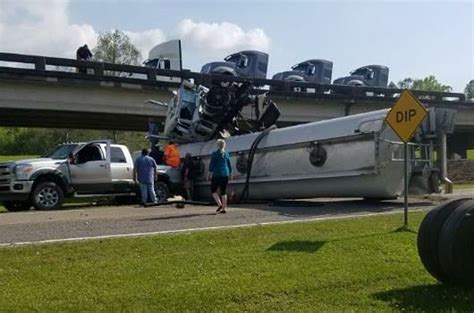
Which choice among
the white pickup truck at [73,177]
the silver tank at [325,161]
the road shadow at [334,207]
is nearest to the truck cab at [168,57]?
the white pickup truck at [73,177]

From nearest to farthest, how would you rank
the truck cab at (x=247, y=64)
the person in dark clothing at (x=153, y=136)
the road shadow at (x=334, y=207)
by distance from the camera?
the road shadow at (x=334, y=207)
the person in dark clothing at (x=153, y=136)
the truck cab at (x=247, y=64)

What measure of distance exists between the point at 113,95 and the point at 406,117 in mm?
23028

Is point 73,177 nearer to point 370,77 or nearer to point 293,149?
point 293,149

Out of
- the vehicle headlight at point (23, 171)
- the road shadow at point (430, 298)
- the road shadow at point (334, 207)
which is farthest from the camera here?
the vehicle headlight at point (23, 171)

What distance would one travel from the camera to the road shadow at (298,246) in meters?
8.75

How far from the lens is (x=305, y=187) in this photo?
696 inches

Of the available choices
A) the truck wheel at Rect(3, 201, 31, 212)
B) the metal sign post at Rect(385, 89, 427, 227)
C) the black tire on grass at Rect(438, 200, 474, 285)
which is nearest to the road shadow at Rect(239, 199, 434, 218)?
the metal sign post at Rect(385, 89, 427, 227)

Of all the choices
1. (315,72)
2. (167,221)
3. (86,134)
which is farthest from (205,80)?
(86,134)

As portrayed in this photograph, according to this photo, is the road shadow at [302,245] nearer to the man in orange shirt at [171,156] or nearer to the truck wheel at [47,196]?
the truck wheel at [47,196]

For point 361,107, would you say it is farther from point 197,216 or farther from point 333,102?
point 197,216

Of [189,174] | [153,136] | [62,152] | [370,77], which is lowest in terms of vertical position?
[189,174]

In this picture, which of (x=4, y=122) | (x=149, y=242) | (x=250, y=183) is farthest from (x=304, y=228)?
(x=4, y=122)

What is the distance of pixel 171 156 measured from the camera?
2188cm

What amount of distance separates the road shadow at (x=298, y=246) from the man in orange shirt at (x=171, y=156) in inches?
501
